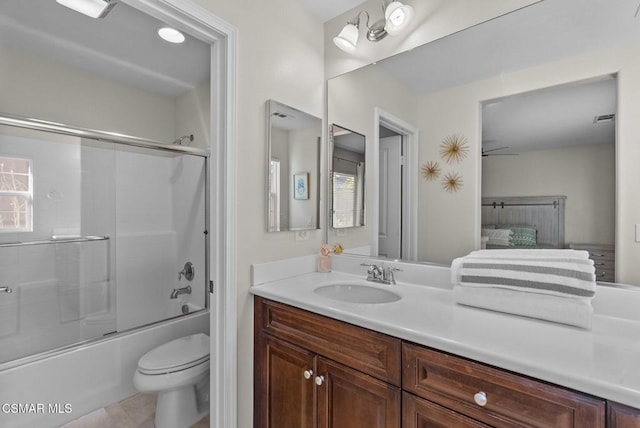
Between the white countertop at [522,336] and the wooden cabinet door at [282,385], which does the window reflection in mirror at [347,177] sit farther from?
the wooden cabinet door at [282,385]

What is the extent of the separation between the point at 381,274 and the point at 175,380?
1256 mm

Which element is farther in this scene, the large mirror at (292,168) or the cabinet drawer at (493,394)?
the large mirror at (292,168)

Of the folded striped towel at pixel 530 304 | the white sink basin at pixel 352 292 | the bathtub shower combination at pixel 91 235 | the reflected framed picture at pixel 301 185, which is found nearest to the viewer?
the folded striped towel at pixel 530 304

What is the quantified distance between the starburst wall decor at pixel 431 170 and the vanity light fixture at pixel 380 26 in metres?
0.73

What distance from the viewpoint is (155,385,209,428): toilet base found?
1.65m

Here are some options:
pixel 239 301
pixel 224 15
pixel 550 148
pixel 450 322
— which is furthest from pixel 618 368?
pixel 224 15

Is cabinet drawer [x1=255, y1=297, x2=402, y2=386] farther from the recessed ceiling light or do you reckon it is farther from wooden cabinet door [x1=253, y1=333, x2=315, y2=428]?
the recessed ceiling light

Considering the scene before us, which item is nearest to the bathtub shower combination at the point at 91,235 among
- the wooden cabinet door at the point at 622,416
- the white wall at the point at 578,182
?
the white wall at the point at 578,182

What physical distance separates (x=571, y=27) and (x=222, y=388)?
6.92 feet

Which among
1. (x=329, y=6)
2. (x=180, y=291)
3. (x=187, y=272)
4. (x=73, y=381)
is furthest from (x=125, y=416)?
(x=329, y=6)

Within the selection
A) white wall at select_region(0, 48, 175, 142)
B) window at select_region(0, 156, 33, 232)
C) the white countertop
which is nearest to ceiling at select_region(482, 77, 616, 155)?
the white countertop

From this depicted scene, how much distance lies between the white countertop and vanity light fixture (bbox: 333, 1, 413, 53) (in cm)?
135

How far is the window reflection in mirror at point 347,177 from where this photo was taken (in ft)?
5.90

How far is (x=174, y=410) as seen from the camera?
5.43ft
